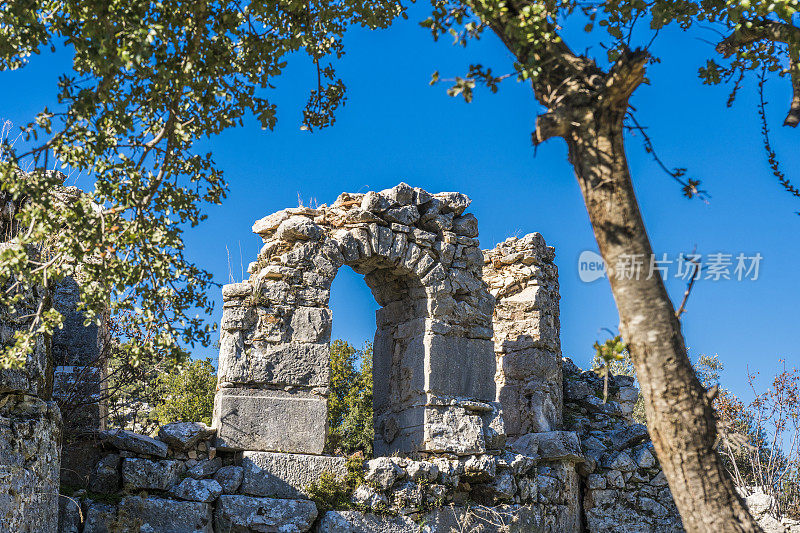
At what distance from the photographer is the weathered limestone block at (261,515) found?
25.8 feet

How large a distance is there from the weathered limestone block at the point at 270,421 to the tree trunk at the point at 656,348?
4.66 metres

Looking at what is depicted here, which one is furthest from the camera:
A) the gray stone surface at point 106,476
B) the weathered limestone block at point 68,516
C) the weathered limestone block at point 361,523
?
the weathered limestone block at point 361,523

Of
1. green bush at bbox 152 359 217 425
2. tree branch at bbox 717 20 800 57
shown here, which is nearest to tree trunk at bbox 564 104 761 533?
tree branch at bbox 717 20 800 57

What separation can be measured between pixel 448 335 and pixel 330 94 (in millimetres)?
3325

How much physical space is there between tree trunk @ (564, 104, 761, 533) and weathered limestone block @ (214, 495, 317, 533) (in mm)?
4496

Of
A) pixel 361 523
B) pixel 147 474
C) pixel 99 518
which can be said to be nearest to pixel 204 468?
pixel 147 474

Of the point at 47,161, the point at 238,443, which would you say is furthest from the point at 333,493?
the point at 47,161

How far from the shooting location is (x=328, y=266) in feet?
29.7

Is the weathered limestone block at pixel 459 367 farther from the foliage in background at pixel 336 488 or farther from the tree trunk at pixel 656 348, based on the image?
the tree trunk at pixel 656 348

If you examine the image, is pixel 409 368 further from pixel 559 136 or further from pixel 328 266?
pixel 559 136

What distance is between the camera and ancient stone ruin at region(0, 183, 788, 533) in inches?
304

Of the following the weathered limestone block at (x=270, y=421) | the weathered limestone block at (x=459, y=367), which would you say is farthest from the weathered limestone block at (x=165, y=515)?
the weathered limestone block at (x=459, y=367)

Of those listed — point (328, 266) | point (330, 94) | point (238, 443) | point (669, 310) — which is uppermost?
point (330, 94)

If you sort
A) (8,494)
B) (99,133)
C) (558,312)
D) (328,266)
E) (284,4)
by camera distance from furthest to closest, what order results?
(558,312), (328,266), (284,4), (8,494), (99,133)
